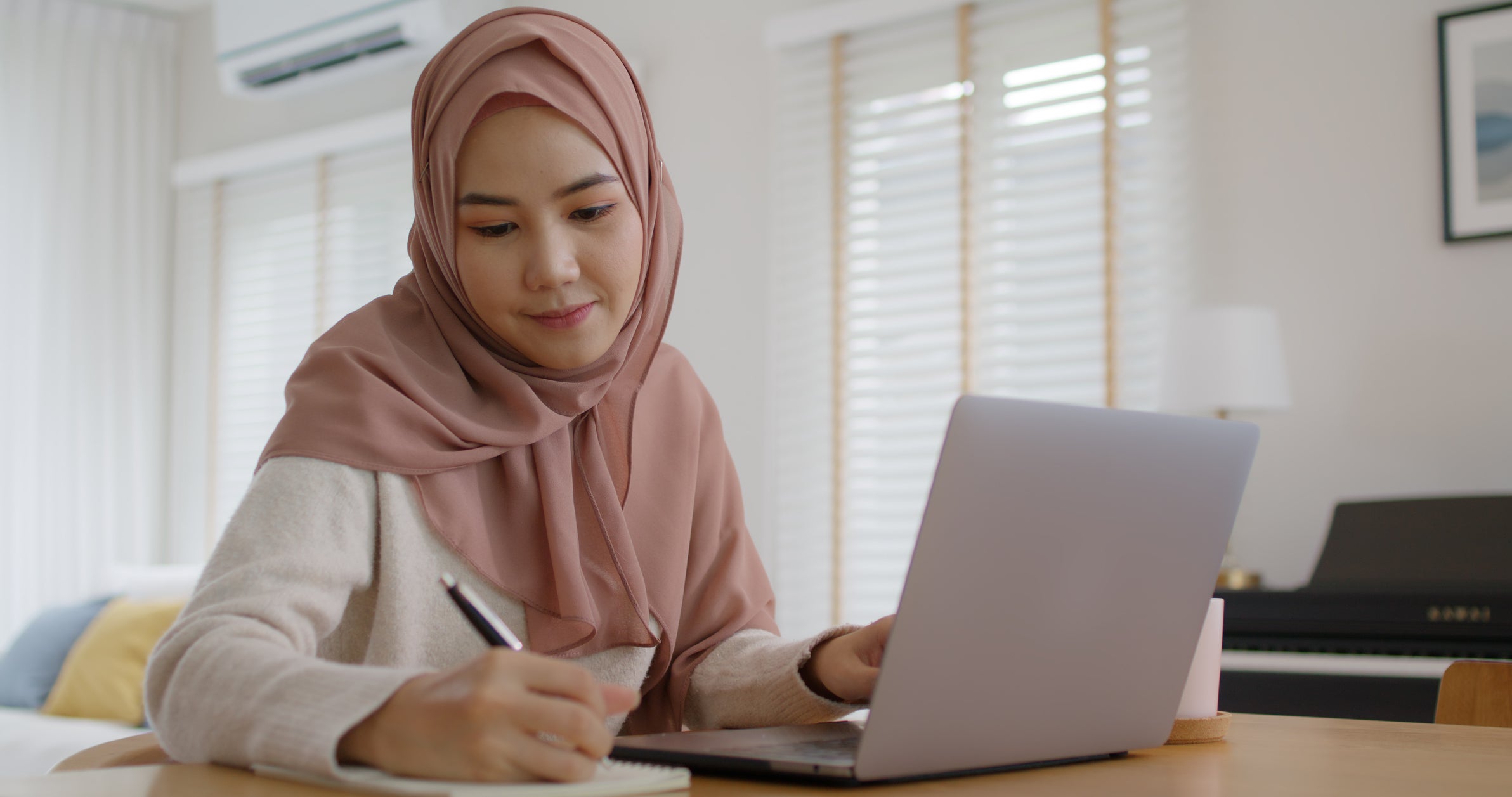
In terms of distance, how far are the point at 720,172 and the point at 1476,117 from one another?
74.1 inches

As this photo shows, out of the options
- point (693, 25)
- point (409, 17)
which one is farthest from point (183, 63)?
point (693, 25)

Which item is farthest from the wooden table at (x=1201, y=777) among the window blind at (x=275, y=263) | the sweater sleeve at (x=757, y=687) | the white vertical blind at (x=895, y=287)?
the window blind at (x=275, y=263)

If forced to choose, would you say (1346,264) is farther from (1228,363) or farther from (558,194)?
(558,194)

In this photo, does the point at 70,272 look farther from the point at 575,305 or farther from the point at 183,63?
the point at 575,305

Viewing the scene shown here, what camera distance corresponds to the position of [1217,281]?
2.86m

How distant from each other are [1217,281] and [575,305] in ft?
6.95

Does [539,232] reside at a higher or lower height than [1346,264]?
lower

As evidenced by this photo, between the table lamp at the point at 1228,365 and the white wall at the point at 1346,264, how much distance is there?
0.26 metres

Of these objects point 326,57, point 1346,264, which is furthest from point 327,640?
point 326,57

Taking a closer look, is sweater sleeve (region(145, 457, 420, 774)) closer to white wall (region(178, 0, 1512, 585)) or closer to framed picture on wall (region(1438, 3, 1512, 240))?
white wall (region(178, 0, 1512, 585))

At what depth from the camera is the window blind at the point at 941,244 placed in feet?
9.68

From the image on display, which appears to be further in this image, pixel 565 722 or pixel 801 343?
pixel 801 343

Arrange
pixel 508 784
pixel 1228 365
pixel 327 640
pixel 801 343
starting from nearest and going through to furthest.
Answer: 1. pixel 508 784
2. pixel 327 640
3. pixel 1228 365
4. pixel 801 343

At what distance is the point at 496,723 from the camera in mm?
631
